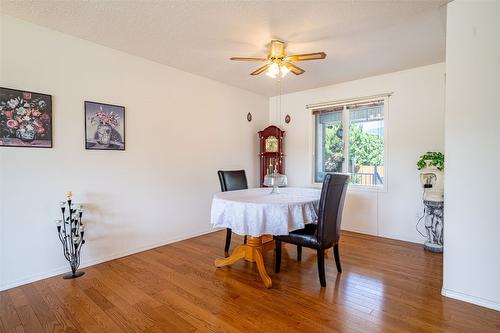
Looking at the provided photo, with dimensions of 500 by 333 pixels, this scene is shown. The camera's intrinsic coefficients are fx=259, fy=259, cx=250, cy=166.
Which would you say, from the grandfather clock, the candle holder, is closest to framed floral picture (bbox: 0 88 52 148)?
the candle holder

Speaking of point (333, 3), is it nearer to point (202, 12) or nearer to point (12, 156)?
point (202, 12)

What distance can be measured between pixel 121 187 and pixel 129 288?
123 cm

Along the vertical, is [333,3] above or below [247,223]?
above

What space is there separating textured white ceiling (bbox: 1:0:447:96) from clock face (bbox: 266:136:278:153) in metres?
1.61

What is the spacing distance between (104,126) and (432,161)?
391 centimetres

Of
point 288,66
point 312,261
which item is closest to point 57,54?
point 288,66

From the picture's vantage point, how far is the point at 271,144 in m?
4.80

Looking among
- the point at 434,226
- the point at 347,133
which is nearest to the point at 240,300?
the point at 434,226

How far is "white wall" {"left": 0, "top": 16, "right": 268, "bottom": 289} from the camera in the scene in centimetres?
237

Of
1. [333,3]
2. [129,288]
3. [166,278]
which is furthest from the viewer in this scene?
[166,278]

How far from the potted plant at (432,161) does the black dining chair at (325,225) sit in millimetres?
1454

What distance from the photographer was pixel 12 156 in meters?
2.32

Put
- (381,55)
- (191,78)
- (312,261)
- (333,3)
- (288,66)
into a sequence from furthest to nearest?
1. (191,78)
2. (381,55)
3. (312,261)
4. (288,66)
5. (333,3)

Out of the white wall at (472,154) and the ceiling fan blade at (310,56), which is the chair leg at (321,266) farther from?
the ceiling fan blade at (310,56)
